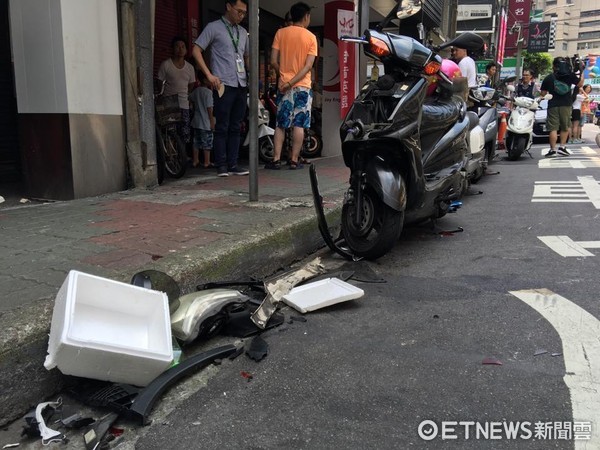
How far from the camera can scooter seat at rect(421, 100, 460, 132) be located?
13.5ft

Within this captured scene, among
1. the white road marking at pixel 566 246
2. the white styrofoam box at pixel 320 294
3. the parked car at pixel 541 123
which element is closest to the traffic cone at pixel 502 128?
the parked car at pixel 541 123

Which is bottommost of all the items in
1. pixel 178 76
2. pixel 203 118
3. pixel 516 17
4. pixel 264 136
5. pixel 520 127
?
pixel 264 136

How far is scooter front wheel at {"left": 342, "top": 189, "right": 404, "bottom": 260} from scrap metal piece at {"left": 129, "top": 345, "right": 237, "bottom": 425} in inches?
59.4

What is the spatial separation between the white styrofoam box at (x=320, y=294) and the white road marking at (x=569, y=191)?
363cm

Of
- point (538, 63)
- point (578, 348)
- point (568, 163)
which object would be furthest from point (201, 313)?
point (538, 63)

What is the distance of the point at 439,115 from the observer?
4312mm

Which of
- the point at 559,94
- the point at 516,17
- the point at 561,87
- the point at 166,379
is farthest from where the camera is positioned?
the point at 516,17

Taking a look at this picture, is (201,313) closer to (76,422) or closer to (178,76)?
(76,422)

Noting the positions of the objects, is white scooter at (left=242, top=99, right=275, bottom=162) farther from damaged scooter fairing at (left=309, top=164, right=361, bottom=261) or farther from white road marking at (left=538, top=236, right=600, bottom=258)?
white road marking at (left=538, top=236, right=600, bottom=258)

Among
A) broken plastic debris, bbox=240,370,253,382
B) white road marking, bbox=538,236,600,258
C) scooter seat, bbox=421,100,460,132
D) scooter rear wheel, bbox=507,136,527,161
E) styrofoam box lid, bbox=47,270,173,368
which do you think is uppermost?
scooter seat, bbox=421,100,460,132

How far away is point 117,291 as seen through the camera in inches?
87.6

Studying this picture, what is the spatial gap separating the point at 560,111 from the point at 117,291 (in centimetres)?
994

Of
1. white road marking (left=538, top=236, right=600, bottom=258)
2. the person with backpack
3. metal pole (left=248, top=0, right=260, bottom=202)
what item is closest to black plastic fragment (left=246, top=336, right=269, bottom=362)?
metal pole (left=248, top=0, right=260, bottom=202)

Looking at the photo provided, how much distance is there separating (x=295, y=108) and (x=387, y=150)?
3.10m
